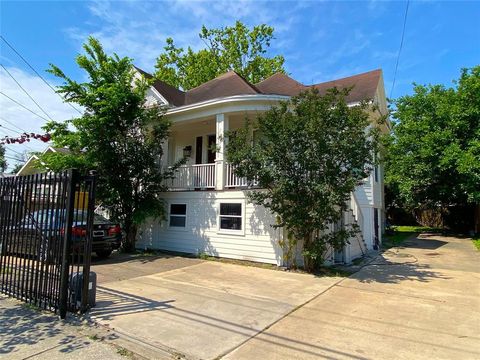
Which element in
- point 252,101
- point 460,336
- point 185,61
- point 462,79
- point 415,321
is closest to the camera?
point 460,336

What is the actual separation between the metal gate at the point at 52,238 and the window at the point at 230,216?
5.95 metres

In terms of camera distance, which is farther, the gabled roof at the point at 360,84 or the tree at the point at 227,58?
the tree at the point at 227,58

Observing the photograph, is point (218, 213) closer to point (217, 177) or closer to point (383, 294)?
point (217, 177)

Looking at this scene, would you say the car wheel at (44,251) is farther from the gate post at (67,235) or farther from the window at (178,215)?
the window at (178,215)

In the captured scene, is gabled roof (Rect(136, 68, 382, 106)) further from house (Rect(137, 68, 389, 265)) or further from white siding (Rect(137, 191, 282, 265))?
white siding (Rect(137, 191, 282, 265))

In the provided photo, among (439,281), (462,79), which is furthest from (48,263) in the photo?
(462,79)

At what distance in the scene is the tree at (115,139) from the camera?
11.7 meters

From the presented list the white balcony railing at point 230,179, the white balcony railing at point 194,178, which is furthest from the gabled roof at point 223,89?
the white balcony railing at point 230,179

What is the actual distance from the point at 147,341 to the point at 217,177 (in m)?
7.83

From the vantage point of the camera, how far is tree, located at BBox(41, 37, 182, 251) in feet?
38.4

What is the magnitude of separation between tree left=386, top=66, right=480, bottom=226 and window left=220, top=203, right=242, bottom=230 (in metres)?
12.5

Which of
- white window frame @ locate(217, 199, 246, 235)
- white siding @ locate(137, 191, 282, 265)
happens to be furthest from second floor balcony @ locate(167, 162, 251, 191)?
white window frame @ locate(217, 199, 246, 235)

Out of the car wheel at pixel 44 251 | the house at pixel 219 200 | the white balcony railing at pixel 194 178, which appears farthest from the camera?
the white balcony railing at pixel 194 178

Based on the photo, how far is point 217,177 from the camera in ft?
39.3
